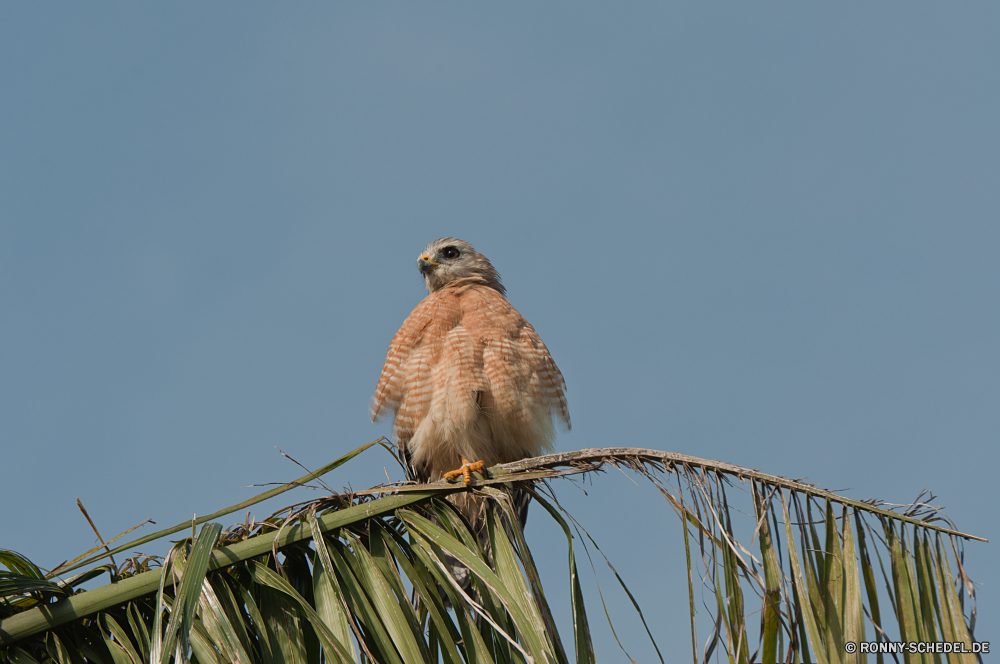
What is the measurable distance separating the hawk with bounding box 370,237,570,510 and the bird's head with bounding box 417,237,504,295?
1.05 m

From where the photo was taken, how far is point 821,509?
3197mm

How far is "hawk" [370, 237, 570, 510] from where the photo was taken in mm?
5648

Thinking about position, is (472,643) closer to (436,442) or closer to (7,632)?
(7,632)

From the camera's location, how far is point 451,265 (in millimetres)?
7473

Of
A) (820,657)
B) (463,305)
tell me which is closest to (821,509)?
(820,657)

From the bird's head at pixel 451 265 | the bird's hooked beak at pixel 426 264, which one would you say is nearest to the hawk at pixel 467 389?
the bird's head at pixel 451 265

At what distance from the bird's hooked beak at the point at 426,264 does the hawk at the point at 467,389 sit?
3.89 feet

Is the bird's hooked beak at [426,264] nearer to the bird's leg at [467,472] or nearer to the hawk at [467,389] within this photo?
the hawk at [467,389]

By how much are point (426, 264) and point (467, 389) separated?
2.21 meters

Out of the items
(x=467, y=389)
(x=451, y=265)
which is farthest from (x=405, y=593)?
(x=451, y=265)

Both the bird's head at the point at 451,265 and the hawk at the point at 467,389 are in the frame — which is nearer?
the hawk at the point at 467,389

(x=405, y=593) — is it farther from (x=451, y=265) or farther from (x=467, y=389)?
(x=451, y=265)

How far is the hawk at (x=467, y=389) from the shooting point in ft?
18.5

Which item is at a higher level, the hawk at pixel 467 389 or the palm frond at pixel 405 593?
the hawk at pixel 467 389
